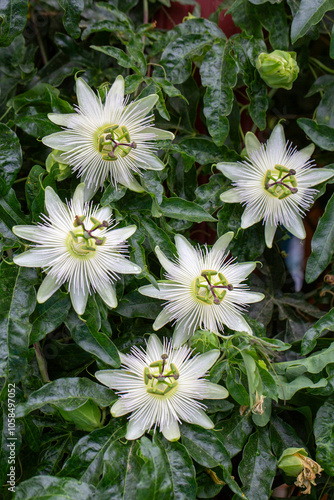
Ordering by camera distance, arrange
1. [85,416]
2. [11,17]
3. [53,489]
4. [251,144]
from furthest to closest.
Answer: [251,144] < [11,17] < [85,416] < [53,489]

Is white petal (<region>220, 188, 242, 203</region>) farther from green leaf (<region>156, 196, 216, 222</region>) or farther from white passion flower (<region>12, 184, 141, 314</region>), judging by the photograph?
white passion flower (<region>12, 184, 141, 314</region>)

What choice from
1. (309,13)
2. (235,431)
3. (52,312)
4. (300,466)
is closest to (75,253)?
(52,312)

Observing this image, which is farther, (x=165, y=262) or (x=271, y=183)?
(x=271, y=183)

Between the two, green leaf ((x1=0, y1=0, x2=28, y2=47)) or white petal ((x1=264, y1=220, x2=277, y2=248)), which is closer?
green leaf ((x1=0, y1=0, x2=28, y2=47))

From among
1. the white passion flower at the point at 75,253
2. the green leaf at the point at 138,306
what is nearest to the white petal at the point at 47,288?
the white passion flower at the point at 75,253

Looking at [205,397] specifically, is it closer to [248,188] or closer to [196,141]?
[248,188]

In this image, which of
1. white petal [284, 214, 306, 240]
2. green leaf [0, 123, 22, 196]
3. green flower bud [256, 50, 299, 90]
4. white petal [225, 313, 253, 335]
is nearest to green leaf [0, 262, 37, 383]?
green leaf [0, 123, 22, 196]

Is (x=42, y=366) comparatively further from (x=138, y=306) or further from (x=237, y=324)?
(x=237, y=324)
